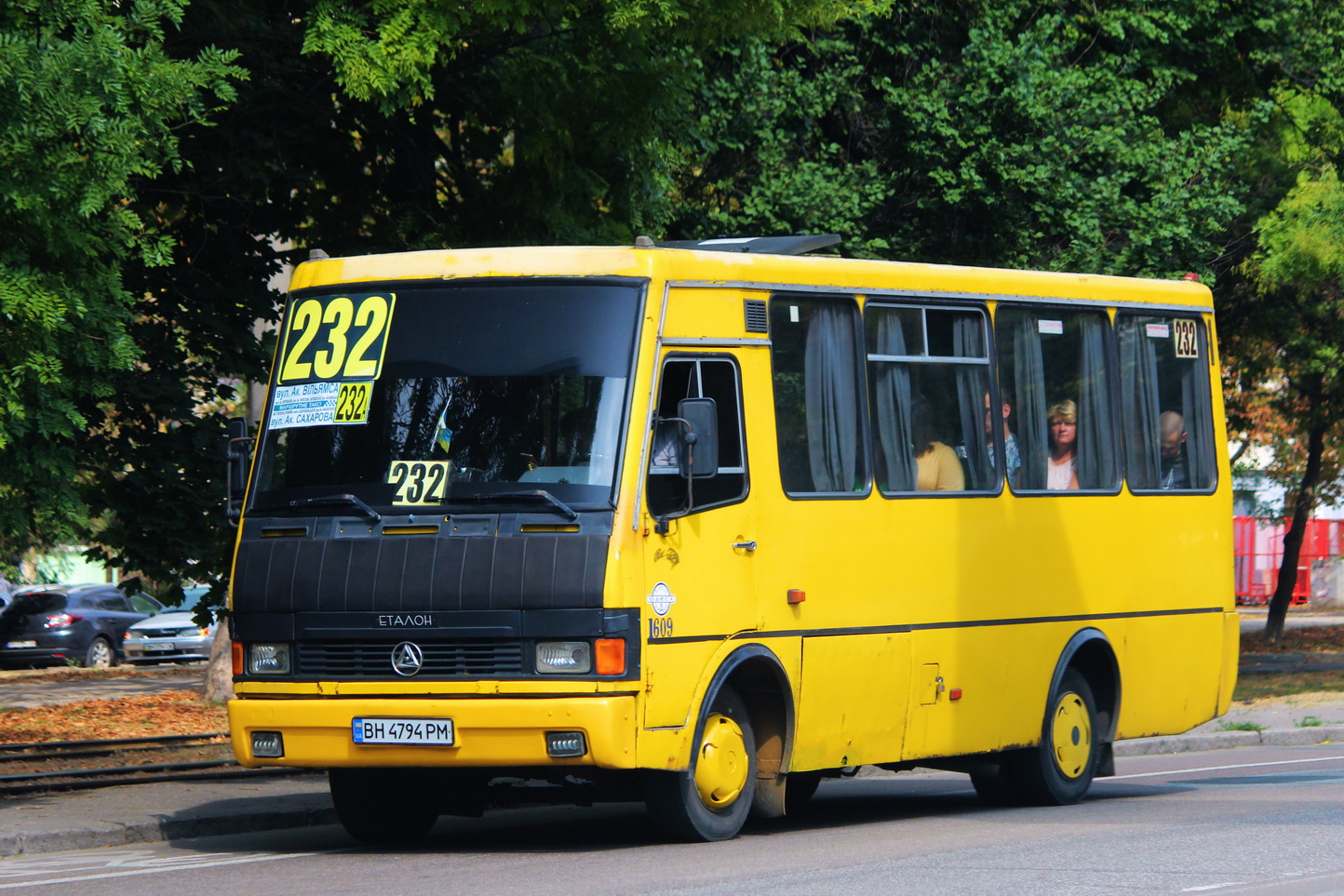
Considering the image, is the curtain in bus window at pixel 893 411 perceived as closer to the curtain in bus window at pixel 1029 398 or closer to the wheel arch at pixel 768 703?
the curtain in bus window at pixel 1029 398

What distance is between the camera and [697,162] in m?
19.2

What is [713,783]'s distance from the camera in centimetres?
988

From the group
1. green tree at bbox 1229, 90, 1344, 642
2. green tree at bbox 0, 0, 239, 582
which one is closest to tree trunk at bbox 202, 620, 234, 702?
green tree at bbox 0, 0, 239, 582

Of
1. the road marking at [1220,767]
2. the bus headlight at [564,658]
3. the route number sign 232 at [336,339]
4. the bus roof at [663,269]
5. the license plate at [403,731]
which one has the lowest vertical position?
the road marking at [1220,767]

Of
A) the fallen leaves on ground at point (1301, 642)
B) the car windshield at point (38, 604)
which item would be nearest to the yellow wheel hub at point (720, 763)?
the fallen leaves on ground at point (1301, 642)

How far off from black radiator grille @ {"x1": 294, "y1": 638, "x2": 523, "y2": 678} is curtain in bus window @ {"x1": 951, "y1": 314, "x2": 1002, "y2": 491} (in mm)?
3738

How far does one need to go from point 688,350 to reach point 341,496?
1.93m

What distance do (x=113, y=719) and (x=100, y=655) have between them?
17994 millimetres

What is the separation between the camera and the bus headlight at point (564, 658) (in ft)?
30.0

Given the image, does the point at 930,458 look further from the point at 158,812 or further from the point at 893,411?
the point at 158,812

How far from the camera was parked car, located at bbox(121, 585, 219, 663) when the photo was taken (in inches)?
1468

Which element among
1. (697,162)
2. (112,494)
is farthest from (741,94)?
(112,494)

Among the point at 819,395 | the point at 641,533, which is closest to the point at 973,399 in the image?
the point at 819,395

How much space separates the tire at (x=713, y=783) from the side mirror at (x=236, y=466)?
2.66 meters
